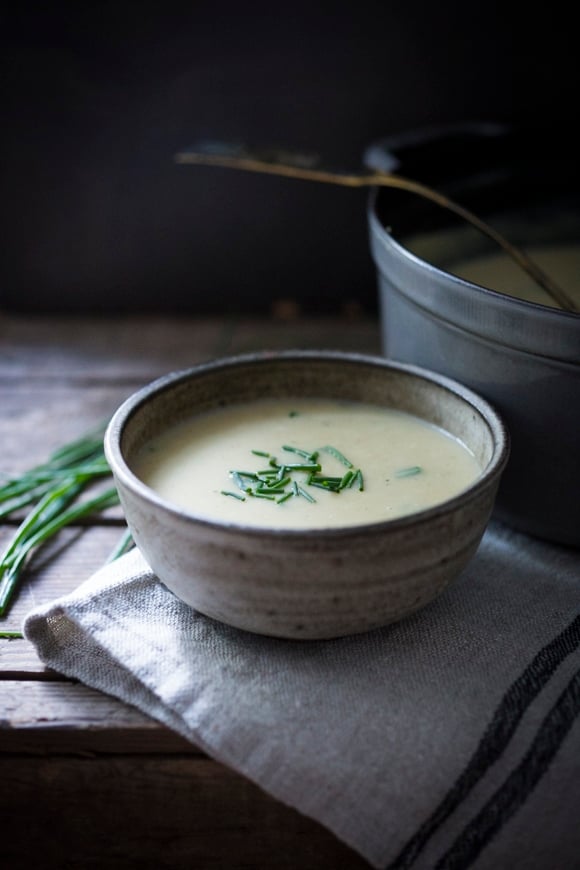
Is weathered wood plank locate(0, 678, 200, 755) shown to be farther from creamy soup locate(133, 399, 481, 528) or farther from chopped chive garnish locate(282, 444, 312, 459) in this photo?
chopped chive garnish locate(282, 444, 312, 459)

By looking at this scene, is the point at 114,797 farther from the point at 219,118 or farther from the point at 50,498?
the point at 219,118

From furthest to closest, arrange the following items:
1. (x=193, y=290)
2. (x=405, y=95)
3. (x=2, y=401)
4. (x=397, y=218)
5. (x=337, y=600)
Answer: (x=193, y=290), (x=405, y=95), (x=2, y=401), (x=397, y=218), (x=337, y=600)

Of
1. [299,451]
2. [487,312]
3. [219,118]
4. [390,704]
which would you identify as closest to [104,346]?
[219,118]

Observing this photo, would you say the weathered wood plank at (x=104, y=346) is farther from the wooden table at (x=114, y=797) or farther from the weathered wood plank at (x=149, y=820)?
the weathered wood plank at (x=149, y=820)

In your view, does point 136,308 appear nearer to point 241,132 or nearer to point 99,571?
point 241,132

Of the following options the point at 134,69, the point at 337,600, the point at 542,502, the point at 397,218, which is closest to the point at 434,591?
the point at 337,600

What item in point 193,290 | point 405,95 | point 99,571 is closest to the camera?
point 99,571

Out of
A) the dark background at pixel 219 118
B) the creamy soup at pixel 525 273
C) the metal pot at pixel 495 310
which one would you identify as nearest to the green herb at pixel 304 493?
the metal pot at pixel 495 310
